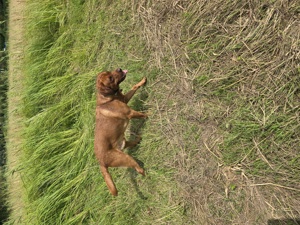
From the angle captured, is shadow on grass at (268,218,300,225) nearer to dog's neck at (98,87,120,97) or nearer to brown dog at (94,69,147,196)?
brown dog at (94,69,147,196)

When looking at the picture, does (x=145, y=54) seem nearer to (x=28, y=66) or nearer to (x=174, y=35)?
(x=174, y=35)

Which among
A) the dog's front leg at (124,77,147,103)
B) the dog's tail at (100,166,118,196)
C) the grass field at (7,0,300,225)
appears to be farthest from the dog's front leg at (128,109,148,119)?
the dog's tail at (100,166,118,196)

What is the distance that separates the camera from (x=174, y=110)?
3.22 metres

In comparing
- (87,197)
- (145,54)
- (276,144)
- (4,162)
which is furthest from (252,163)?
(4,162)

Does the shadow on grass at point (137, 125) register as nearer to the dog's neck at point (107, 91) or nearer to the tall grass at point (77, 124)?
the tall grass at point (77, 124)

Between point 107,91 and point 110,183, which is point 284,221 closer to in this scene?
point 110,183

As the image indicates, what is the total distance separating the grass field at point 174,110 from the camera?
8.19ft

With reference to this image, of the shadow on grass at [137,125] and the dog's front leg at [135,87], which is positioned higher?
the dog's front leg at [135,87]

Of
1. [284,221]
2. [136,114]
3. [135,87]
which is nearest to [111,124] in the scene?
[136,114]

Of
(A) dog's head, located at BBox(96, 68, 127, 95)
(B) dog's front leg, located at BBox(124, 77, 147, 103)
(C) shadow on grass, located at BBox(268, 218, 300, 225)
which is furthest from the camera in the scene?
(B) dog's front leg, located at BBox(124, 77, 147, 103)

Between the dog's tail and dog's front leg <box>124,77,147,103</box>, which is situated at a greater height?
dog's front leg <box>124,77,147,103</box>

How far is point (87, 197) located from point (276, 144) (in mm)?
2699

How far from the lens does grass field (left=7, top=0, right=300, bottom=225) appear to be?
8.19ft

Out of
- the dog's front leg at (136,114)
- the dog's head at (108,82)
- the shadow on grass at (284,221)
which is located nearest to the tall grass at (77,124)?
the dog's front leg at (136,114)
